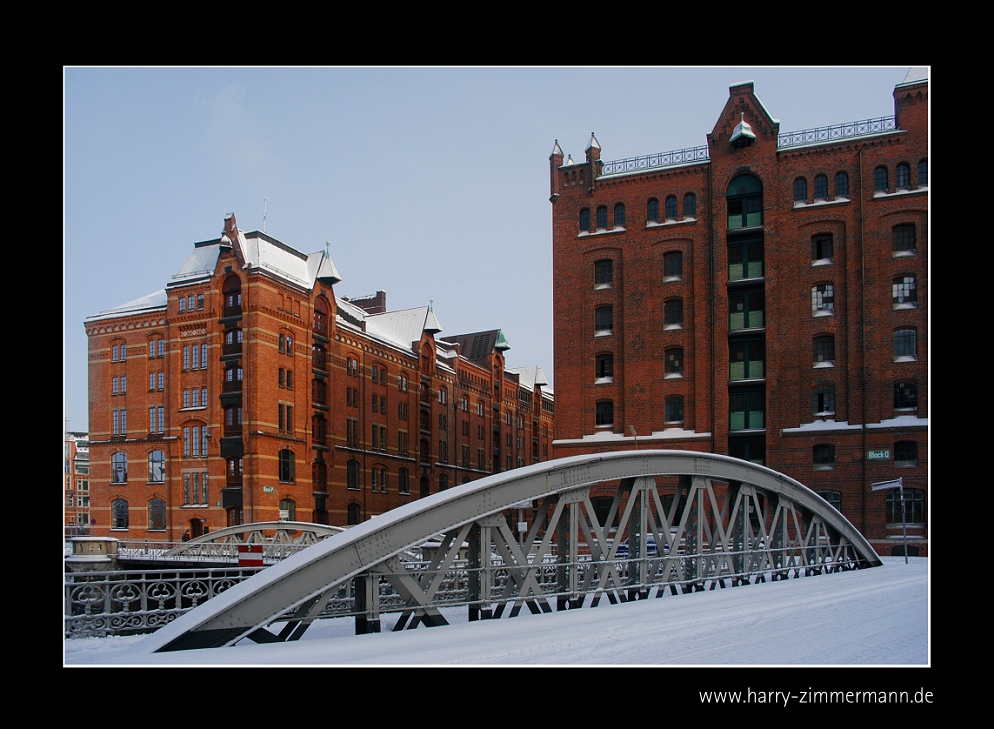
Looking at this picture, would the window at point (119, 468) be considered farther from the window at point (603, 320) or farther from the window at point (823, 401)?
the window at point (823, 401)

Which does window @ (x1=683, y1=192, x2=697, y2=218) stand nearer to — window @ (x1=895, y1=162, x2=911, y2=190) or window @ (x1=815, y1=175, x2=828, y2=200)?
window @ (x1=815, y1=175, x2=828, y2=200)

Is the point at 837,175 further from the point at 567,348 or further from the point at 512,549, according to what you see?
the point at 512,549

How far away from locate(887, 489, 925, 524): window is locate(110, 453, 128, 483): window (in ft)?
126

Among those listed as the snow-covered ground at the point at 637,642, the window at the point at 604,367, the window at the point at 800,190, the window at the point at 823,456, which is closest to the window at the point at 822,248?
the window at the point at 800,190

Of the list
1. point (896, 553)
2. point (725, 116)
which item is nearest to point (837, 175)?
point (725, 116)

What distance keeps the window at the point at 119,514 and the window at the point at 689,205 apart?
3330cm

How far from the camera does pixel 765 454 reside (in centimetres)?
3972

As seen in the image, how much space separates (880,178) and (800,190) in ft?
10.8

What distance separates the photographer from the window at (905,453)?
37531 mm

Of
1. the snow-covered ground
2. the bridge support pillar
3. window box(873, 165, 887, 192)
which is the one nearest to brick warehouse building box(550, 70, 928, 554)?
window box(873, 165, 887, 192)

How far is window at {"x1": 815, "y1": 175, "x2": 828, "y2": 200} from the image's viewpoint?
131ft

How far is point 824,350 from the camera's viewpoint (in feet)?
131

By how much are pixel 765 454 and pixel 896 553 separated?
256 inches

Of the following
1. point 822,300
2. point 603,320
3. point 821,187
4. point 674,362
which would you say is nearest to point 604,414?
point 674,362
